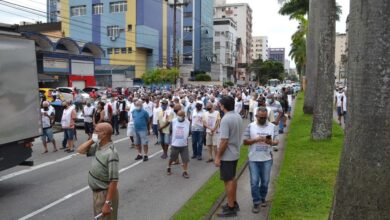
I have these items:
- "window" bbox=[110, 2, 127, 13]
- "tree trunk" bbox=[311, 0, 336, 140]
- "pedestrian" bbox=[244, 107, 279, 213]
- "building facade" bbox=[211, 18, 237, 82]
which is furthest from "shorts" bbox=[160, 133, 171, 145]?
"building facade" bbox=[211, 18, 237, 82]

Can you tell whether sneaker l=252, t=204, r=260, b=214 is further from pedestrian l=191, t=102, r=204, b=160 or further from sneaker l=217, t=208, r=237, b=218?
pedestrian l=191, t=102, r=204, b=160

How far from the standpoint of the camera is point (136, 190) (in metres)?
9.34

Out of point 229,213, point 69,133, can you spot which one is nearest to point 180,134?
point 229,213

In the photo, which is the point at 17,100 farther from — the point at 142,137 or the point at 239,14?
the point at 239,14

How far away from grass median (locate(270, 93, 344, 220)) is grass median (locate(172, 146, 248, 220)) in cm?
112

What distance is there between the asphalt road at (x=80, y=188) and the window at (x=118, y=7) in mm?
58177

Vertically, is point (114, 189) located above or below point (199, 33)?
below

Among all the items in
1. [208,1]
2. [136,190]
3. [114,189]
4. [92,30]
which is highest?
[208,1]

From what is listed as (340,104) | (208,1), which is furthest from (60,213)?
(208,1)

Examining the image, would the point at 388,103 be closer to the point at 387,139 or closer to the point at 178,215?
the point at 387,139

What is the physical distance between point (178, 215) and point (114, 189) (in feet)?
7.74

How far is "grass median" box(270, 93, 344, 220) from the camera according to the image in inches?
276

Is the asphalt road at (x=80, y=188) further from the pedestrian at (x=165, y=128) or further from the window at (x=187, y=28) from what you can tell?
the window at (x=187, y=28)

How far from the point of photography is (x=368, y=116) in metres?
4.05
